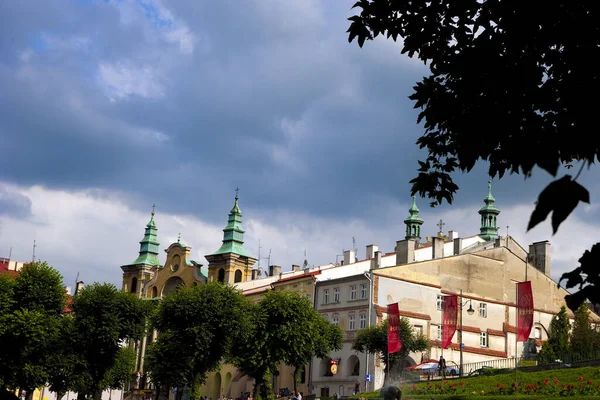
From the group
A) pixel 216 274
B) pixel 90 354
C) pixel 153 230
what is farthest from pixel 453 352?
pixel 153 230

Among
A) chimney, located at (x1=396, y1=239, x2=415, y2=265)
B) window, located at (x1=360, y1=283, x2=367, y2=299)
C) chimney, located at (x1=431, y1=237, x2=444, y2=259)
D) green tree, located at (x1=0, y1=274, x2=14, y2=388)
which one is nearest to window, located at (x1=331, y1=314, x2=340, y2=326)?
window, located at (x1=360, y1=283, x2=367, y2=299)

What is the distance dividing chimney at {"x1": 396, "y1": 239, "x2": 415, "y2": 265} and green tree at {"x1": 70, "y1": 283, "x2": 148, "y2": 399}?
28.0 m

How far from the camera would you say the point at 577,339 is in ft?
223

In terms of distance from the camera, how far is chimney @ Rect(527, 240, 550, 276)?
85.4m

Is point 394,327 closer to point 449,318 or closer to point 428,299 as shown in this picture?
point 449,318

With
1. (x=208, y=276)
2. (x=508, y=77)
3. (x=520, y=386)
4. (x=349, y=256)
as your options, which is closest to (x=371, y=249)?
(x=349, y=256)

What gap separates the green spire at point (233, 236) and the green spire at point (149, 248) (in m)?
18.5

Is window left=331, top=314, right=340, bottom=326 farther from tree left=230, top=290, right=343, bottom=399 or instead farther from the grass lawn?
the grass lawn

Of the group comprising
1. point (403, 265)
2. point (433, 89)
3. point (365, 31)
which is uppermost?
point (403, 265)

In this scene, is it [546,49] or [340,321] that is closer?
[546,49]

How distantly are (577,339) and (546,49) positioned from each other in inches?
2462

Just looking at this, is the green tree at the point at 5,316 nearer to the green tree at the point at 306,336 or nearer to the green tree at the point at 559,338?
the green tree at the point at 306,336

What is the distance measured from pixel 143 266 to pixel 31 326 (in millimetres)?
61288

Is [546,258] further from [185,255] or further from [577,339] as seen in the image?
[185,255]
